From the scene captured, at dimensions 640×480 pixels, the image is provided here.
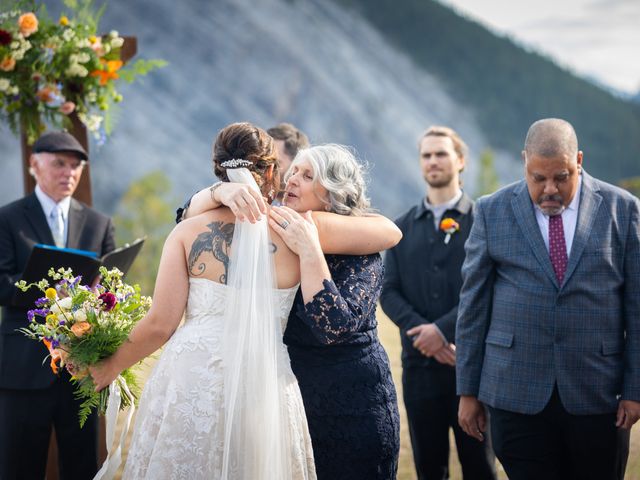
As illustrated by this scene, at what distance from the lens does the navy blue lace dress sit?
3.04m

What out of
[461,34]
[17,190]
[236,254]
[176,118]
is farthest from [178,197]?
[236,254]

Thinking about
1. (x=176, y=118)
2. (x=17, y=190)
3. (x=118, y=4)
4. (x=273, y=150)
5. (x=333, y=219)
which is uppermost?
(x=118, y=4)

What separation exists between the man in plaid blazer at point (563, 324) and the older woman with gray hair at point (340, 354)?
0.65 m

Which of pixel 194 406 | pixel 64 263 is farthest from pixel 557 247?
pixel 64 263

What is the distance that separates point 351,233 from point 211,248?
1.98 ft

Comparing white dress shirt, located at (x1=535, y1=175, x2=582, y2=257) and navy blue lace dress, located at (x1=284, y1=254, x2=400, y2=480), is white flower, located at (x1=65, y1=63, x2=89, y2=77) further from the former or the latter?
white dress shirt, located at (x1=535, y1=175, x2=582, y2=257)

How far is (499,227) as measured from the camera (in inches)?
140

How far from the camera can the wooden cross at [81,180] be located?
15.7 ft

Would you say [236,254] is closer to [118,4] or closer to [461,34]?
[118,4]

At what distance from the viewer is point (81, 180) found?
4973mm

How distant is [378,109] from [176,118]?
9060 mm

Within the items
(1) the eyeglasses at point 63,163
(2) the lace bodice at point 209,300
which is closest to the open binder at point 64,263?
(1) the eyeglasses at point 63,163

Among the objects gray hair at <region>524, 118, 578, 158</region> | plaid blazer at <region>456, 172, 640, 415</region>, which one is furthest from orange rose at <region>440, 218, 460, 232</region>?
gray hair at <region>524, 118, 578, 158</region>

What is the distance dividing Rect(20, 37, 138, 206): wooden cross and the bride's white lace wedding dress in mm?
2357
